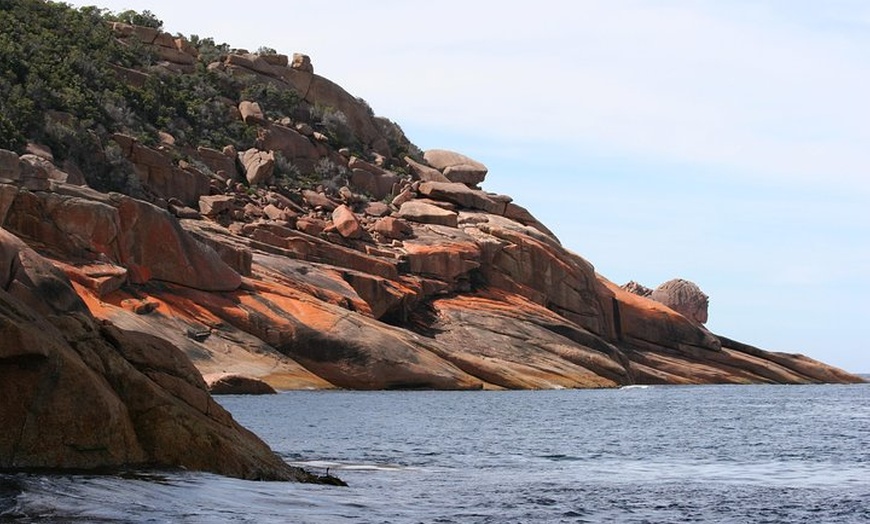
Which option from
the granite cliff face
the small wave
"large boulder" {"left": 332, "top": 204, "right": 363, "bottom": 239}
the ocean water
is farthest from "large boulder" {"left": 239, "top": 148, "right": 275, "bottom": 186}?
the small wave

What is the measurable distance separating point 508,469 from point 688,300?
102 meters

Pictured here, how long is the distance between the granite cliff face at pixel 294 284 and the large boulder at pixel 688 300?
0.24m

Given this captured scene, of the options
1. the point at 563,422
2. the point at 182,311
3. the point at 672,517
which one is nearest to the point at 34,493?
the point at 672,517

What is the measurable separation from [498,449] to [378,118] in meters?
89.9

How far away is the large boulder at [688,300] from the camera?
13662 centimetres

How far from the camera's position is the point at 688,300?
13688cm

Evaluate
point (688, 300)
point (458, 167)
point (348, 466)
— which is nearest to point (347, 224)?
point (458, 167)

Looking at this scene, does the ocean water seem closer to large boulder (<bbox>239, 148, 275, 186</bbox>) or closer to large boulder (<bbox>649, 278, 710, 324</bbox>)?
large boulder (<bbox>239, 148, 275, 186</bbox>)

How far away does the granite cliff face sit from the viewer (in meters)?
26.3

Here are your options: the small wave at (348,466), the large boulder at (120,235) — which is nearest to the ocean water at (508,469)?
the small wave at (348,466)

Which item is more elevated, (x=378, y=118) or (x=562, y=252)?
(x=378, y=118)

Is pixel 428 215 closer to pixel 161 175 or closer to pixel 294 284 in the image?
pixel 161 175

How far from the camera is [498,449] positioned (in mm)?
45875

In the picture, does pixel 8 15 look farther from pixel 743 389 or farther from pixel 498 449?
pixel 498 449
